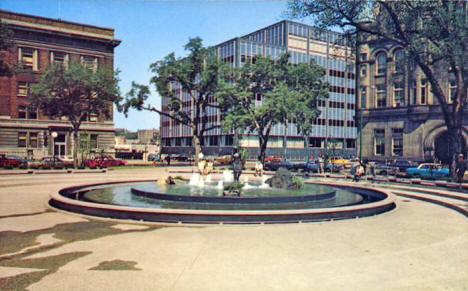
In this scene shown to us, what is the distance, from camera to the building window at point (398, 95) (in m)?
55.4

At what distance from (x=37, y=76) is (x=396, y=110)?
5099 cm

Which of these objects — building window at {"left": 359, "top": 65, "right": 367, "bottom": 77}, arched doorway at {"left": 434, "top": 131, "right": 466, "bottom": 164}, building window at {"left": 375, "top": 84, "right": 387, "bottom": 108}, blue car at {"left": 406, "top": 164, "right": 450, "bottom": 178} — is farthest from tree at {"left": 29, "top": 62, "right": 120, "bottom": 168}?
arched doorway at {"left": 434, "top": 131, "right": 466, "bottom": 164}

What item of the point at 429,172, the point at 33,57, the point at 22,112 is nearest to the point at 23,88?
the point at 22,112

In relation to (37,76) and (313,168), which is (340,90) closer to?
(313,168)

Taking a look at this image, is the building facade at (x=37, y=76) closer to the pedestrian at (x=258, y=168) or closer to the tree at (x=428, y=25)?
the pedestrian at (x=258, y=168)

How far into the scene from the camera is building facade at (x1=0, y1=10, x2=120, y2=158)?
56.9 m

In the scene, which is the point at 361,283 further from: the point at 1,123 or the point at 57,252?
the point at 1,123

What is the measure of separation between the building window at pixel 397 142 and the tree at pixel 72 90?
121 feet

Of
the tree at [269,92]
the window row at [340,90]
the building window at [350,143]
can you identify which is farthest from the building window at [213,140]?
the tree at [269,92]

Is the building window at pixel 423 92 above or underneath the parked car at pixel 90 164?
above

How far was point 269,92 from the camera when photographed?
43.0 m

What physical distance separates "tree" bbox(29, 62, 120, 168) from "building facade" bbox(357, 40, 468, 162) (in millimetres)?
32166

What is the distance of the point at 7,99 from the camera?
5703 cm

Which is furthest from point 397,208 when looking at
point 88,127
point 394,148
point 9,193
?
point 88,127
